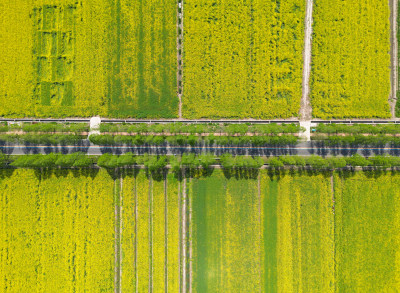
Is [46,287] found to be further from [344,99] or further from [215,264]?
A: [344,99]

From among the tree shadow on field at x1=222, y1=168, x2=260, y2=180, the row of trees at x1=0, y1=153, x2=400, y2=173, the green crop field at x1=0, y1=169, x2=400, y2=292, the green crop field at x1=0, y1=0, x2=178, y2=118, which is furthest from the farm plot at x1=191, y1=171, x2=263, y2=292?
the green crop field at x1=0, y1=0, x2=178, y2=118

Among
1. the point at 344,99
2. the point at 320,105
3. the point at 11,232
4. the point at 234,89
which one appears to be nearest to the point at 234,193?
the point at 234,89

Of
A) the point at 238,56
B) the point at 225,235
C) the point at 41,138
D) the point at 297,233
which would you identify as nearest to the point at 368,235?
the point at 297,233

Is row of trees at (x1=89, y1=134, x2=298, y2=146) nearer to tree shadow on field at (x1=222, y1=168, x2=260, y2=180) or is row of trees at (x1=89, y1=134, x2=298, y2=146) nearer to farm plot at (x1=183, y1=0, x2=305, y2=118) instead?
farm plot at (x1=183, y1=0, x2=305, y2=118)

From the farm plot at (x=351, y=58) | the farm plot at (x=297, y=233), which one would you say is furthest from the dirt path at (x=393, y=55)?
the farm plot at (x=297, y=233)

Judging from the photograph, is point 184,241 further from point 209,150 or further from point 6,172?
point 6,172

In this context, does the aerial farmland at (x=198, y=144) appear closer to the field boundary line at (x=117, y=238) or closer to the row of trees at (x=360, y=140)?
the field boundary line at (x=117, y=238)
